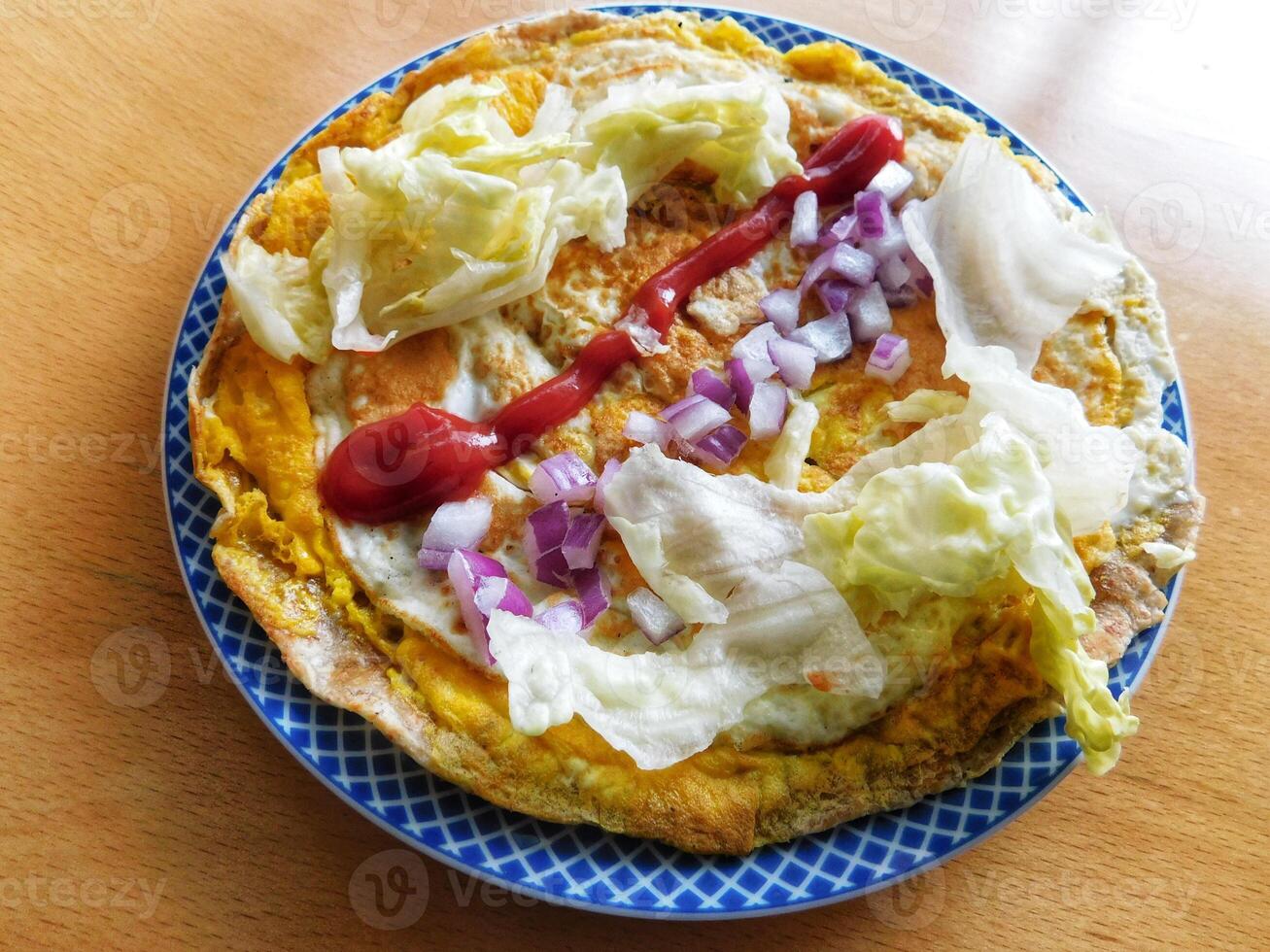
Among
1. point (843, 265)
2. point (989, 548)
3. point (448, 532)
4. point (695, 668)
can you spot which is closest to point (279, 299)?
point (448, 532)

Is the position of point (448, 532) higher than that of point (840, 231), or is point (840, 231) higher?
point (840, 231)

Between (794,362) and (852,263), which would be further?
(852,263)

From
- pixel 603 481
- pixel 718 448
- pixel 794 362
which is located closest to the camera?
pixel 603 481

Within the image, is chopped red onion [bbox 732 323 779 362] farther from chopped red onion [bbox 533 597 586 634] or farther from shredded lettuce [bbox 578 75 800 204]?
chopped red onion [bbox 533 597 586 634]

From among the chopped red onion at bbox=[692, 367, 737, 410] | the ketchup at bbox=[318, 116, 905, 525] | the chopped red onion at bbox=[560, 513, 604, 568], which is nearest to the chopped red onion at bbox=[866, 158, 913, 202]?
the ketchup at bbox=[318, 116, 905, 525]

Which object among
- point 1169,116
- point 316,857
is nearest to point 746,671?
point 316,857

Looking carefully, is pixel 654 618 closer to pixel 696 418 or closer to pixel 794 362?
pixel 696 418

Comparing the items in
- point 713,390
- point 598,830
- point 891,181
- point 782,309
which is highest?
point 891,181
